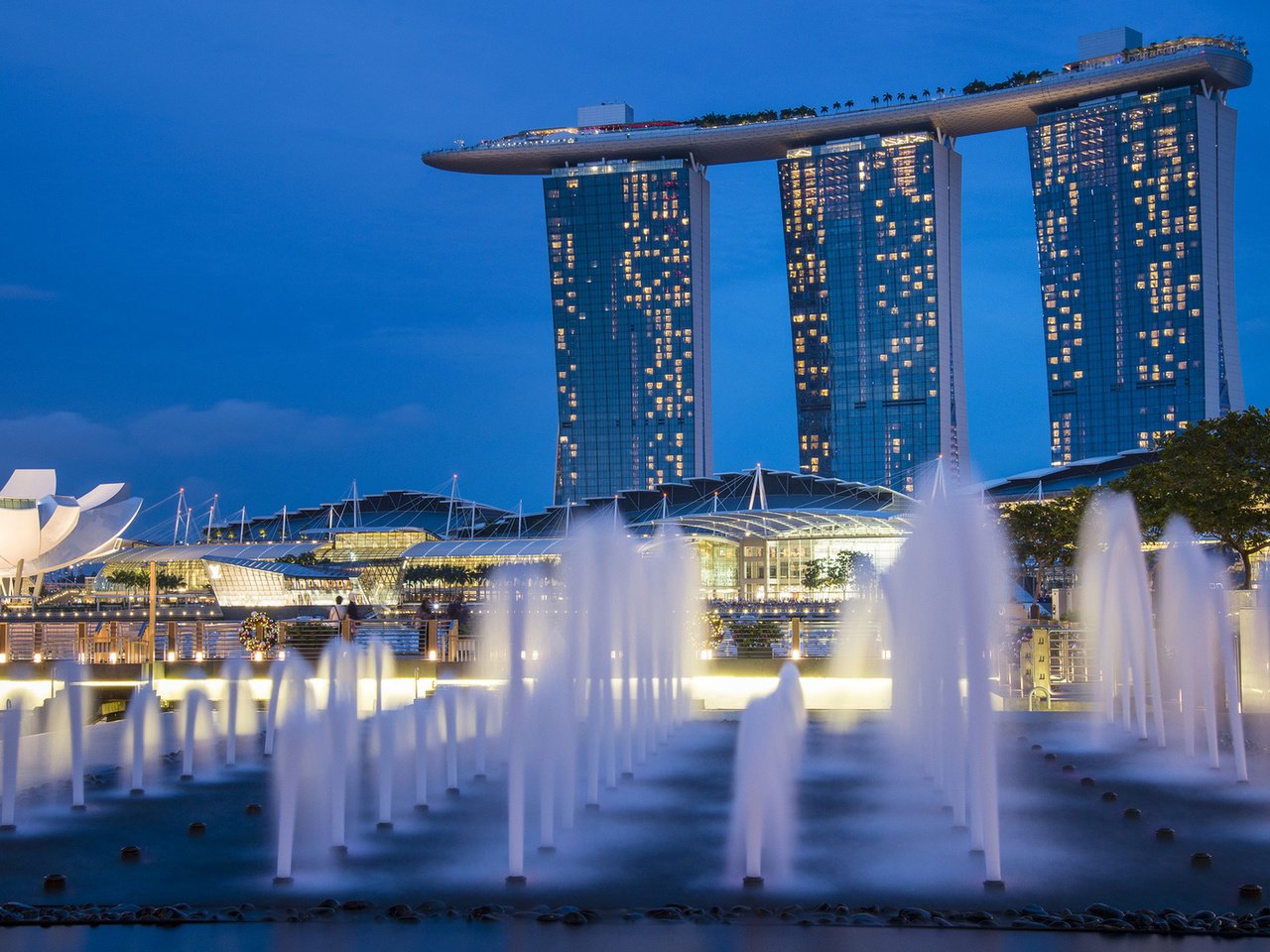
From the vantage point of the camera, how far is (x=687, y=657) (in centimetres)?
2306

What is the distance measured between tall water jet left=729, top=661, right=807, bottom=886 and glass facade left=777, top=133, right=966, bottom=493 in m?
103

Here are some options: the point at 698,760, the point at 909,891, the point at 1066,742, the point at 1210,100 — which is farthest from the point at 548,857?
the point at 1210,100

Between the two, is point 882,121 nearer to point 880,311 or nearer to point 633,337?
point 880,311

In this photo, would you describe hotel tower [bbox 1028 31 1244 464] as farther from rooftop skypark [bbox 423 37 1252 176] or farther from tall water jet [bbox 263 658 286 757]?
tall water jet [bbox 263 658 286 757]

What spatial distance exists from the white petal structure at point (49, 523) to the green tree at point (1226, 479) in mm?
53912

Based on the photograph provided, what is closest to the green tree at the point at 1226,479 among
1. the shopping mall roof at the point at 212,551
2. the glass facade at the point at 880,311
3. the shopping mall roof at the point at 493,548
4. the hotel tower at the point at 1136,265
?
the shopping mall roof at the point at 493,548

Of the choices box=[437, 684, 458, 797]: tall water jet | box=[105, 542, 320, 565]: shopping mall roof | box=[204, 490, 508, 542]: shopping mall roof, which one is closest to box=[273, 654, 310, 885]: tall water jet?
box=[437, 684, 458, 797]: tall water jet

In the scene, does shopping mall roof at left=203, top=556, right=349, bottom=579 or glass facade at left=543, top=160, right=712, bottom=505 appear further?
glass facade at left=543, top=160, right=712, bottom=505

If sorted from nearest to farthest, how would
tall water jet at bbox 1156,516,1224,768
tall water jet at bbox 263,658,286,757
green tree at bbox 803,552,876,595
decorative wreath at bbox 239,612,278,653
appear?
tall water jet at bbox 1156,516,1224,768, tall water jet at bbox 263,658,286,757, decorative wreath at bbox 239,612,278,653, green tree at bbox 803,552,876,595

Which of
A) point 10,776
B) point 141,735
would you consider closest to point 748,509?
point 141,735

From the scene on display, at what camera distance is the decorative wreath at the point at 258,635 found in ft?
86.2

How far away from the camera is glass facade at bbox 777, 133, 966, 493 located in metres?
114

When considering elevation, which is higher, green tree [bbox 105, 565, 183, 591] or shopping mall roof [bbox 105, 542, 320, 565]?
shopping mall roof [bbox 105, 542, 320, 565]

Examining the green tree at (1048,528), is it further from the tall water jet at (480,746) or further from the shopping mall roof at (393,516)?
the shopping mall roof at (393,516)
